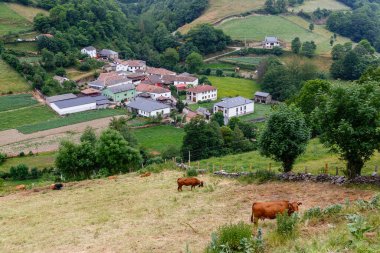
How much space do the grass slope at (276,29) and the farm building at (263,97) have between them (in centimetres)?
3300

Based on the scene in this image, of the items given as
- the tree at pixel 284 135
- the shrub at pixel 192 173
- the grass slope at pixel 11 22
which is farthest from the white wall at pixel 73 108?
→ the tree at pixel 284 135

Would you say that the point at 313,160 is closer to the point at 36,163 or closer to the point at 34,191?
the point at 34,191

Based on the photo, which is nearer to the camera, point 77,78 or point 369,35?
point 77,78

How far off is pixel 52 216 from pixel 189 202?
709cm

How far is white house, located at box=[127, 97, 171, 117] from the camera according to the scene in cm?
7393

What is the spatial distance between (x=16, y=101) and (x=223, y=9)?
285 ft

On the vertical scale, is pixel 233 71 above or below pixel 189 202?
below

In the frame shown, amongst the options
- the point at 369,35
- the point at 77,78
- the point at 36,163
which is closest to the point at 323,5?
the point at 369,35

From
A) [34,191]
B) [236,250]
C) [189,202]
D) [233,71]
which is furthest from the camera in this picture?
[233,71]

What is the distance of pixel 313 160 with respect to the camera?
32906 millimetres

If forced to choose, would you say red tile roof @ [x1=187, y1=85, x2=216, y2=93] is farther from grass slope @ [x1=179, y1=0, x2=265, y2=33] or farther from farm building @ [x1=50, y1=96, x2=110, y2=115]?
grass slope @ [x1=179, y1=0, x2=265, y2=33]

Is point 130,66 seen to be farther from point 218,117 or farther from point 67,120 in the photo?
point 218,117

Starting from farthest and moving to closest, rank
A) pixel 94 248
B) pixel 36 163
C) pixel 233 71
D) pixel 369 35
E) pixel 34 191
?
pixel 369 35 → pixel 233 71 → pixel 36 163 → pixel 34 191 → pixel 94 248

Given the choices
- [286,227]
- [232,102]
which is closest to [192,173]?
[286,227]
